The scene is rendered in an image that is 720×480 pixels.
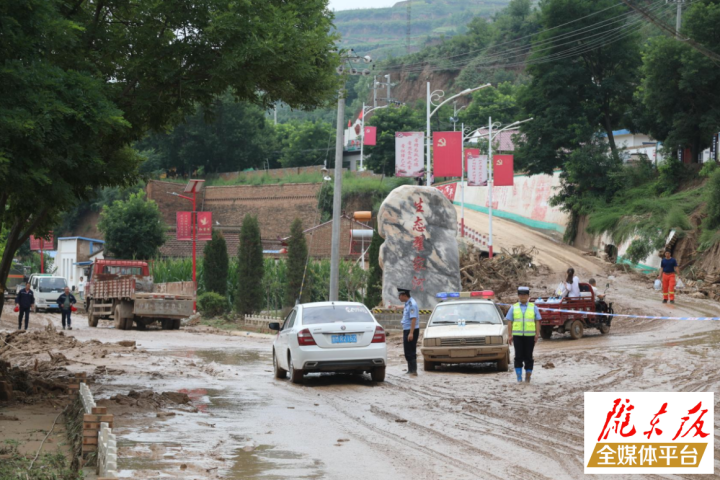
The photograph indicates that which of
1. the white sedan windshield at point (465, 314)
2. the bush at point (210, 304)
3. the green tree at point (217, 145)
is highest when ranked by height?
the green tree at point (217, 145)

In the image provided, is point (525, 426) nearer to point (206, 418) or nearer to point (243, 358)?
point (206, 418)

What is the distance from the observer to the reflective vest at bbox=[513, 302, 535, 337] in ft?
50.6

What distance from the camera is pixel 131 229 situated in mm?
61625

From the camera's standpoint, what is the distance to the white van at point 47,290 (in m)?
47.2

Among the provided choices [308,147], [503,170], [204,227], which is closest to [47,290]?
[204,227]

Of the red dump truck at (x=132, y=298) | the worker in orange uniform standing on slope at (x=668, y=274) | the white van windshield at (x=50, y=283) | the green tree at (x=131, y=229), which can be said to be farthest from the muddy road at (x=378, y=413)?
the green tree at (x=131, y=229)

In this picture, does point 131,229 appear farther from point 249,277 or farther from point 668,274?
point 668,274

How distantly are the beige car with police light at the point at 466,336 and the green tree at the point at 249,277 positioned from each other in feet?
85.7

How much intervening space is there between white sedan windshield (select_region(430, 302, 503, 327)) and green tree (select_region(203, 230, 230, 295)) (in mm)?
29480

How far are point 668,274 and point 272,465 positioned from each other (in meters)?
22.9

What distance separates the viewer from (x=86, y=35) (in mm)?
13289

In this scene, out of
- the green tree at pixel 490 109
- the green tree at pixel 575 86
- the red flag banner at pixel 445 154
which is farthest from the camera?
the green tree at pixel 490 109

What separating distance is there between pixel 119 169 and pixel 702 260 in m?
29.4

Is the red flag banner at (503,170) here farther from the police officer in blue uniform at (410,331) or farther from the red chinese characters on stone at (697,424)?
the red chinese characters on stone at (697,424)
